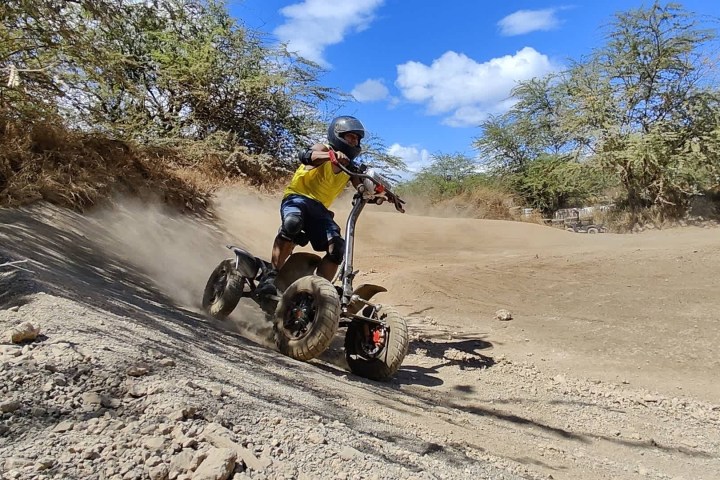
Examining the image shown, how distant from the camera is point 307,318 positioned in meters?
3.95

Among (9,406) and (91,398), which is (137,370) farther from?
(9,406)

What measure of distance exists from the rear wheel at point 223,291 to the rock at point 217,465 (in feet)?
10.5

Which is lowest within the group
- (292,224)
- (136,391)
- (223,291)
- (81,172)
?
(136,391)

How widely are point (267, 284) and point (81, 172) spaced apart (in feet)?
15.1

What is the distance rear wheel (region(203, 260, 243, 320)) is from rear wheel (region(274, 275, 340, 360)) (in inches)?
35.2

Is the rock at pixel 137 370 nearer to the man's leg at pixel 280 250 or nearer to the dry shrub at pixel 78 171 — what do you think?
the man's leg at pixel 280 250

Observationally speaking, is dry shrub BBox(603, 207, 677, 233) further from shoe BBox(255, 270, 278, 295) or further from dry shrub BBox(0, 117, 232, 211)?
shoe BBox(255, 270, 278, 295)

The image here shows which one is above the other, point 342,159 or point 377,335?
point 342,159

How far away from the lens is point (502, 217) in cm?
1989

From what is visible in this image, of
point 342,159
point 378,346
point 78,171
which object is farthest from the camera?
point 78,171

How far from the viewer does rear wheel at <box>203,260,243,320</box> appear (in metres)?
4.92

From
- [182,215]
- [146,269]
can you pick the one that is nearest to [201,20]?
[182,215]

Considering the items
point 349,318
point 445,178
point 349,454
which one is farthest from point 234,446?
point 445,178

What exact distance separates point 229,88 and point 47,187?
9.18 m
